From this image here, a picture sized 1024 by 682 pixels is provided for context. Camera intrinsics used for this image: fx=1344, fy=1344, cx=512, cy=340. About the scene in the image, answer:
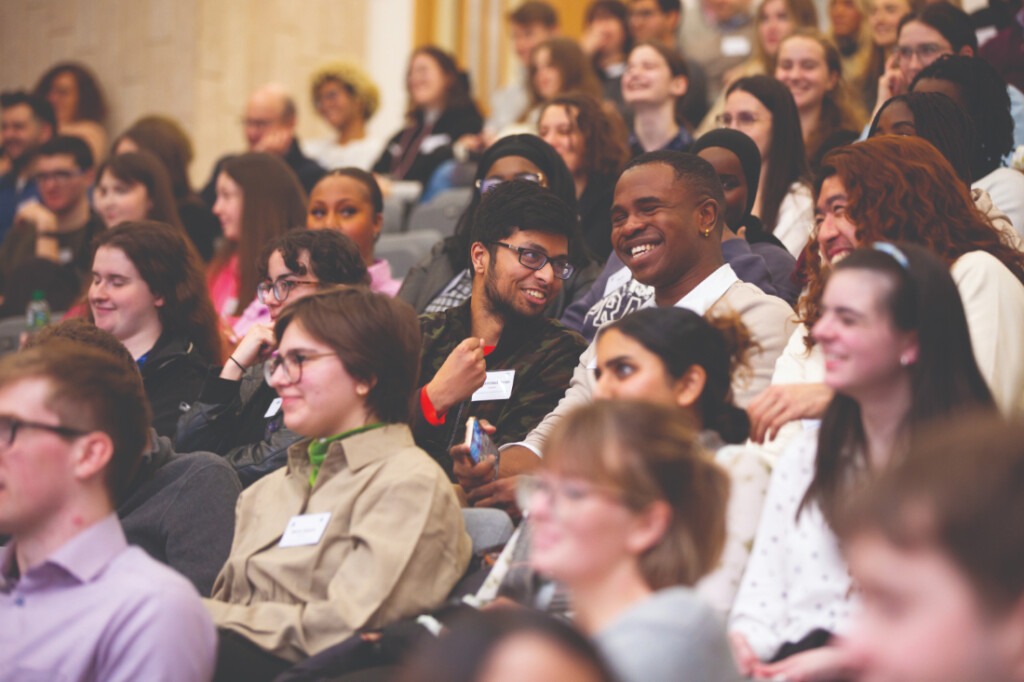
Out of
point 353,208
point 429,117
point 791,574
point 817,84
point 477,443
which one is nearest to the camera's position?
point 791,574

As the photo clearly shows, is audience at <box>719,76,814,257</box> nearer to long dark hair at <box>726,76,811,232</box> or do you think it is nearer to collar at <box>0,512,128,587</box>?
long dark hair at <box>726,76,811,232</box>

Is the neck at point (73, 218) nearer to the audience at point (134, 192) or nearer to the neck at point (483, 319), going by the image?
the audience at point (134, 192)

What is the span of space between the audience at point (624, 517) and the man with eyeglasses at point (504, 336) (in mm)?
1388

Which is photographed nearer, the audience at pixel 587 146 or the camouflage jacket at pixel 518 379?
the camouflage jacket at pixel 518 379

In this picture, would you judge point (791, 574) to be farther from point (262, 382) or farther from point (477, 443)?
point (262, 382)

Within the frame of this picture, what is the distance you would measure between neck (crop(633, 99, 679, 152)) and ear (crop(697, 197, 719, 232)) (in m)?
2.10

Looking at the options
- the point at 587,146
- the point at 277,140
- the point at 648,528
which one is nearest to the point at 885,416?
the point at 648,528

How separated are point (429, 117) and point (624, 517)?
541 centimetres

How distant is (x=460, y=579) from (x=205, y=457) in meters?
0.69

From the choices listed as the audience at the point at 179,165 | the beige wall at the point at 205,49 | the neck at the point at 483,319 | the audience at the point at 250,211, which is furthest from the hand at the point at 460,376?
the beige wall at the point at 205,49

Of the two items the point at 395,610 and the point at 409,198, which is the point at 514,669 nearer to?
the point at 395,610

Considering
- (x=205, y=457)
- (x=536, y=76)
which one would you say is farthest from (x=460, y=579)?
(x=536, y=76)

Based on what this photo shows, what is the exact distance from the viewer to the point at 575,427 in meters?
1.98

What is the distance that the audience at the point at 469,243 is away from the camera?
4.38 meters
